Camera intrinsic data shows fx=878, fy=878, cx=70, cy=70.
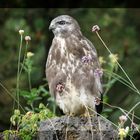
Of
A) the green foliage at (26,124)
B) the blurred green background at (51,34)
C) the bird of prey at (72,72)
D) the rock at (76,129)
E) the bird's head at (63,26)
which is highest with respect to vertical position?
the blurred green background at (51,34)

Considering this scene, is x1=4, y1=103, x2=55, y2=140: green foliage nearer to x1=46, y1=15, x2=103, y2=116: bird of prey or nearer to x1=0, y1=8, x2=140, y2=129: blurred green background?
x1=46, y1=15, x2=103, y2=116: bird of prey

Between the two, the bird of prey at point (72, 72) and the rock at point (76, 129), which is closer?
the rock at point (76, 129)

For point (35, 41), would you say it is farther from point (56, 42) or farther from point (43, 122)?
point (43, 122)

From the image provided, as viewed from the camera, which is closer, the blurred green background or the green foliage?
the green foliage

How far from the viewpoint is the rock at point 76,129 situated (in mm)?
5594

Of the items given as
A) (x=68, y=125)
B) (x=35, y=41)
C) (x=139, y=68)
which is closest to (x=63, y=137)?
(x=68, y=125)

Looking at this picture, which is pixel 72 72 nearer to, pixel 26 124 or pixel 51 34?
pixel 26 124

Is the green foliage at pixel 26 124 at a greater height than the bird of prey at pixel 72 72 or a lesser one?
lesser

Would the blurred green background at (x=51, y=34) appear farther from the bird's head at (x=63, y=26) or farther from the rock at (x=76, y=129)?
the rock at (x=76, y=129)

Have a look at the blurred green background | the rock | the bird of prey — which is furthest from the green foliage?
the blurred green background

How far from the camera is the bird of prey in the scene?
661cm

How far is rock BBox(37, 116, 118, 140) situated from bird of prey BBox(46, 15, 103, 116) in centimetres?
81

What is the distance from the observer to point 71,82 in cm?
660

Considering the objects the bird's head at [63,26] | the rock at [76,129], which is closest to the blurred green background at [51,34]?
the bird's head at [63,26]
